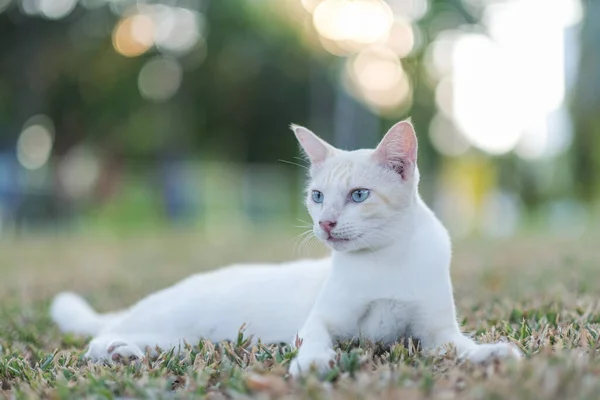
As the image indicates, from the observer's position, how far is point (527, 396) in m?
1.68

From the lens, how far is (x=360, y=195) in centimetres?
257

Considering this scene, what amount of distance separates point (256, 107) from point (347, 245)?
24206 mm

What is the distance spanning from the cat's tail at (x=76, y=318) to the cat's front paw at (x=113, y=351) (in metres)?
0.74

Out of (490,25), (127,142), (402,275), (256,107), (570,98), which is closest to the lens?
(402,275)

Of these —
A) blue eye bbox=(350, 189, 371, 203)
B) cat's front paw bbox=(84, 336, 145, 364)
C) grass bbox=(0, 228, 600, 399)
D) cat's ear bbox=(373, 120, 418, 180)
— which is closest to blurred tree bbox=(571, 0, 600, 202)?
grass bbox=(0, 228, 600, 399)

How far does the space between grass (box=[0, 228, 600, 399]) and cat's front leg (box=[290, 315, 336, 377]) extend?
0.04m

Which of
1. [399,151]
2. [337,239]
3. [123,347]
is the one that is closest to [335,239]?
[337,239]

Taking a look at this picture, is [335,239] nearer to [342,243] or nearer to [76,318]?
[342,243]

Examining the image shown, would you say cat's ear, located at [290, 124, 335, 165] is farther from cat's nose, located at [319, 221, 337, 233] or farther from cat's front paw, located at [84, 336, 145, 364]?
cat's front paw, located at [84, 336, 145, 364]

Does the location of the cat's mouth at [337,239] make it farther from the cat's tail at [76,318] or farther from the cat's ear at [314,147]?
the cat's tail at [76,318]

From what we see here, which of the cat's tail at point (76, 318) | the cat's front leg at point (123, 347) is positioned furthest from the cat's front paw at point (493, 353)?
the cat's tail at point (76, 318)

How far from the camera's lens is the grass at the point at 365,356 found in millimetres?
1852

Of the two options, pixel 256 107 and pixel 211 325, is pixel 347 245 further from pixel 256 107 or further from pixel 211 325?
pixel 256 107

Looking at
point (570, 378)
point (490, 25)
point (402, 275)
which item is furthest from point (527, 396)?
point (490, 25)
